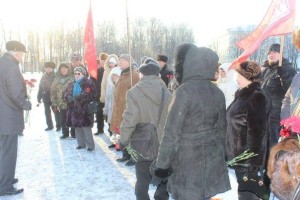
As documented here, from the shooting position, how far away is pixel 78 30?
55062 millimetres

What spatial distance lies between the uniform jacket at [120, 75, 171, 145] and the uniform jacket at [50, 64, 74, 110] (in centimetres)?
409

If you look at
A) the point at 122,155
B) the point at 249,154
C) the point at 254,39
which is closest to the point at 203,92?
the point at 249,154

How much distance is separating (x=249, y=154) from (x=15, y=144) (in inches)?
113

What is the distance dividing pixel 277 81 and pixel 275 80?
0.03 metres

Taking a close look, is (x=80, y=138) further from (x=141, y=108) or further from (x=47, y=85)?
(x=141, y=108)

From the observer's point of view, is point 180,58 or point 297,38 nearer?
point 180,58

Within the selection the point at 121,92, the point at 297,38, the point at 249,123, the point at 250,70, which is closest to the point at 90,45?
the point at 121,92

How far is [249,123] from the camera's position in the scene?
3240mm

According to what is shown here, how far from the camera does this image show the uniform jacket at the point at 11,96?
4.17m

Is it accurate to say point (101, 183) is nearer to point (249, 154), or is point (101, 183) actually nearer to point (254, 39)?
point (249, 154)

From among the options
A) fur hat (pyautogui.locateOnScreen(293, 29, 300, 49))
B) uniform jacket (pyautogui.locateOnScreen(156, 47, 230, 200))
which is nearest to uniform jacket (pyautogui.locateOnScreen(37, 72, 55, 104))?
uniform jacket (pyautogui.locateOnScreen(156, 47, 230, 200))

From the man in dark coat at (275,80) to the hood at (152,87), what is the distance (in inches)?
82.2

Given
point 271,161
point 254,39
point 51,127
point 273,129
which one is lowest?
point 51,127

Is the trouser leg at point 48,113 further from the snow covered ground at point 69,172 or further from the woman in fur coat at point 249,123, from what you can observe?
the woman in fur coat at point 249,123
